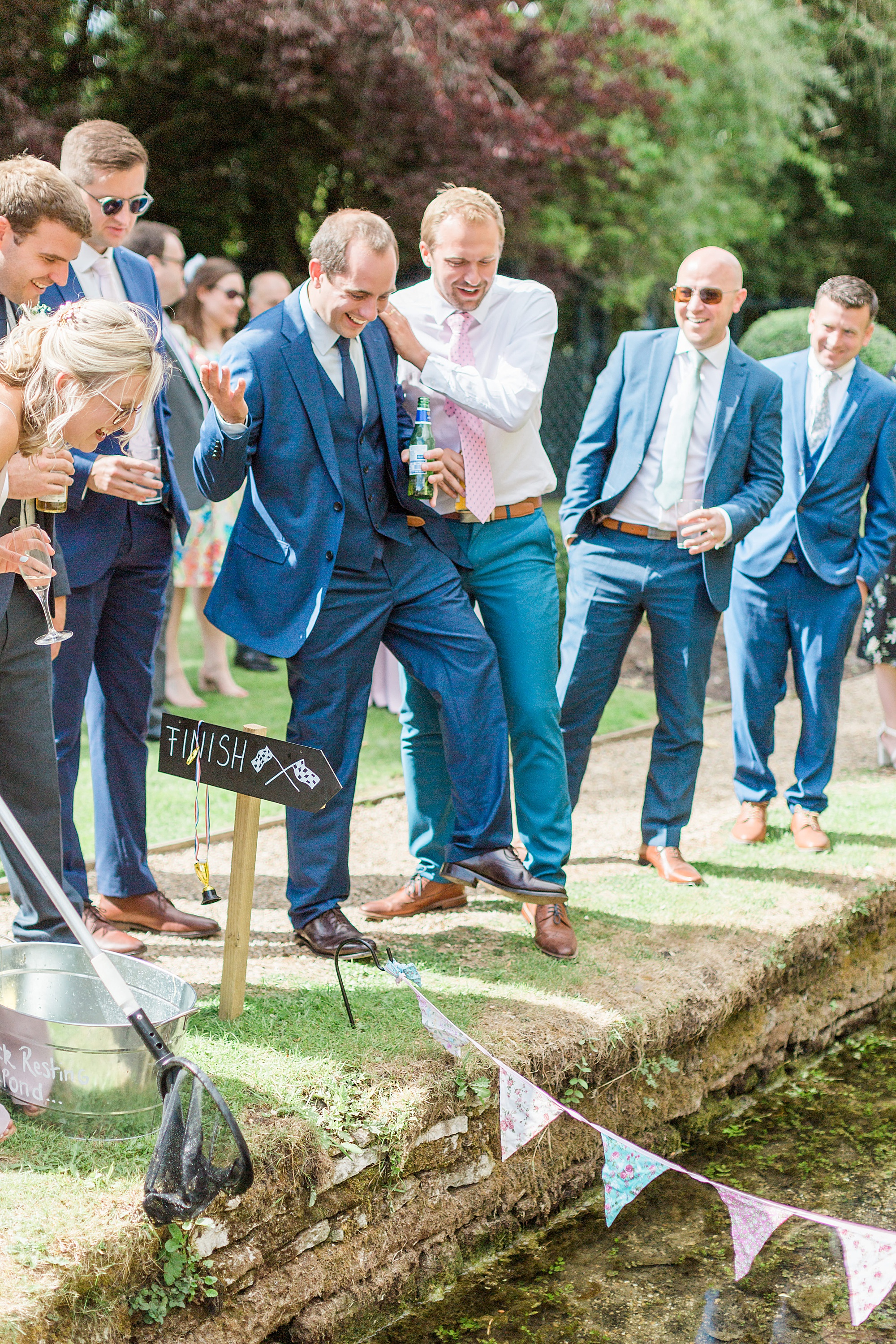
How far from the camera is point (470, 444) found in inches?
160

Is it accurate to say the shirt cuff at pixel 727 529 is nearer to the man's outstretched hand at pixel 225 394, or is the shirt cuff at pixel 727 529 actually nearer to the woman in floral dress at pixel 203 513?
the man's outstretched hand at pixel 225 394

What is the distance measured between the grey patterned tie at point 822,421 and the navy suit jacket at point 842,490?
4 centimetres

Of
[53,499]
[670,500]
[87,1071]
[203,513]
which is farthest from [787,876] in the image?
[203,513]

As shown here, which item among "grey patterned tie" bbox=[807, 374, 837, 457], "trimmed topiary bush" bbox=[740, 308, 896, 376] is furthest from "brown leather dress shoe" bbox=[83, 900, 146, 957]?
"trimmed topiary bush" bbox=[740, 308, 896, 376]

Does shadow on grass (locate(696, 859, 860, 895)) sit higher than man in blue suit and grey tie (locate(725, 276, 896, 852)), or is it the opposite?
man in blue suit and grey tie (locate(725, 276, 896, 852))

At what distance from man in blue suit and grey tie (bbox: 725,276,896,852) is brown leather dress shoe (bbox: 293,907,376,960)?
81.6 inches

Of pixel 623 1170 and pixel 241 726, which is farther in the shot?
pixel 241 726

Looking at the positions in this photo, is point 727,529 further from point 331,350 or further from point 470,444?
point 331,350

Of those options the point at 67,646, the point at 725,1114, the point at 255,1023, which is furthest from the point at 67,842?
the point at 725,1114

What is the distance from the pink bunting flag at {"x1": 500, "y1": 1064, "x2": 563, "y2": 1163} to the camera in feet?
11.0

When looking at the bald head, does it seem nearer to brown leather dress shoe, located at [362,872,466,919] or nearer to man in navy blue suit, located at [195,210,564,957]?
man in navy blue suit, located at [195,210,564,957]

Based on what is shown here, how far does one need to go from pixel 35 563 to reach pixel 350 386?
1.20 meters

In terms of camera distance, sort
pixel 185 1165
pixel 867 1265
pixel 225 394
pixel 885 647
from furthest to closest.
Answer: pixel 885 647, pixel 225 394, pixel 867 1265, pixel 185 1165

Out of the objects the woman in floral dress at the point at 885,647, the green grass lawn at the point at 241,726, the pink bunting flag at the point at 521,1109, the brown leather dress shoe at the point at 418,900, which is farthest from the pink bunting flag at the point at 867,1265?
the woman in floral dress at the point at 885,647
